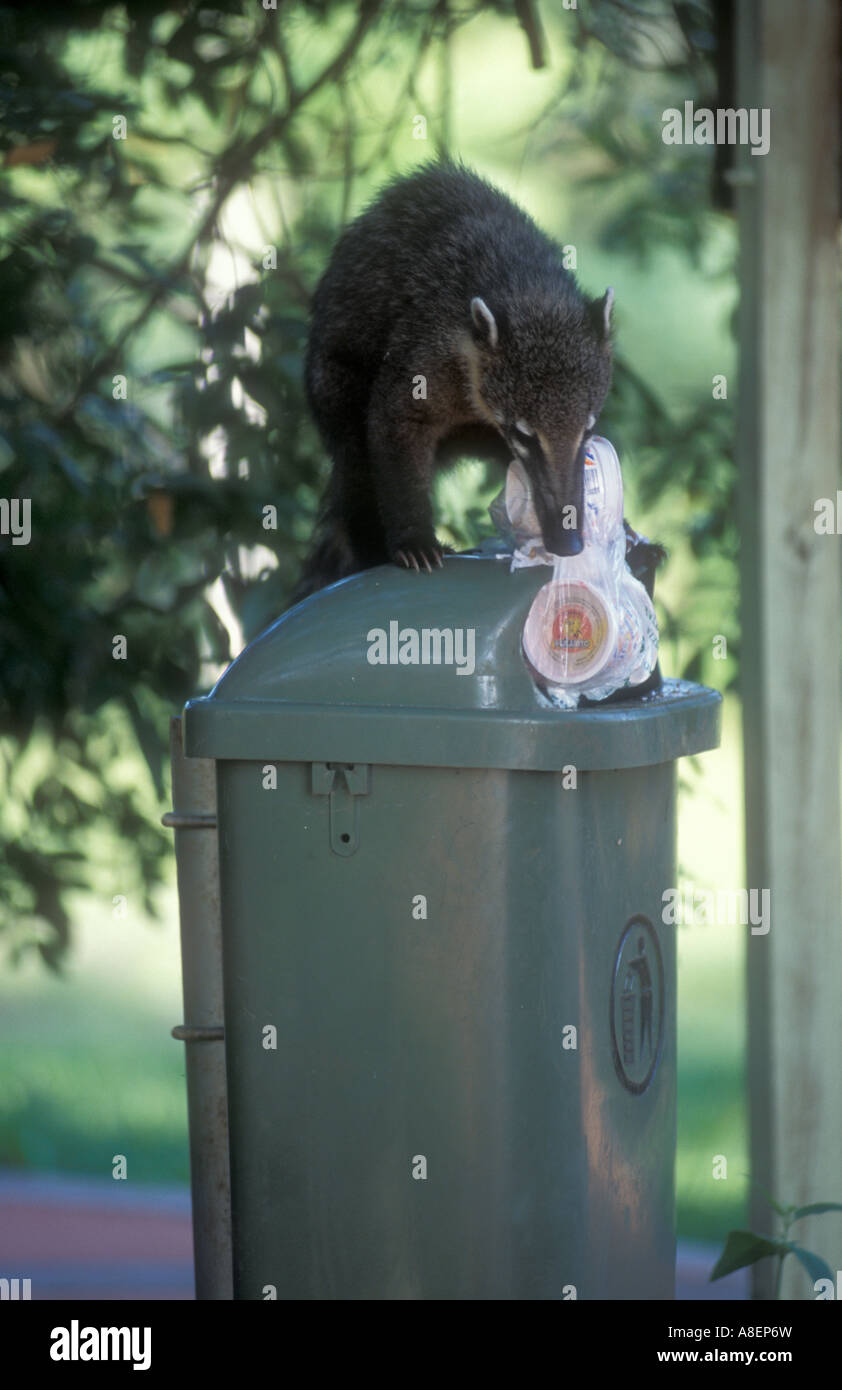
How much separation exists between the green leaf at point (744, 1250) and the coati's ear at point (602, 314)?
145cm

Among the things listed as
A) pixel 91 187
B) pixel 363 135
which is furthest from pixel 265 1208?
pixel 363 135

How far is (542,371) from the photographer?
2441mm

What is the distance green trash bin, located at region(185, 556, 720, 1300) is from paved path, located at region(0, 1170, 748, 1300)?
1398 millimetres

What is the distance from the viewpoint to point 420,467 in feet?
8.45

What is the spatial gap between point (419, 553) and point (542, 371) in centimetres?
39

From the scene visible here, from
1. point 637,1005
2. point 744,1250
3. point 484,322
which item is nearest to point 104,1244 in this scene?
point 744,1250

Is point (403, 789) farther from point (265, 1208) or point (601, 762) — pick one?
point (265, 1208)

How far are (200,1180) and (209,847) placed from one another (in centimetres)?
46

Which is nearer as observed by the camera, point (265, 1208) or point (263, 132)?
point (265, 1208)

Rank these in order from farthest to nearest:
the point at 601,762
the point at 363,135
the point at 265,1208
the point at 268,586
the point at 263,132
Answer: the point at 363,135
the point at 263,132
the point at 268,586
the point at 265,1208
the point at 601,762

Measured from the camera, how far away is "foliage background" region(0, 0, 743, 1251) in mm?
3000

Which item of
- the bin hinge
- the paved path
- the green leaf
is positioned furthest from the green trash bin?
the paved path

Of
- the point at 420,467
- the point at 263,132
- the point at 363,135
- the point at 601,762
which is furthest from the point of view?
the point at 363,135

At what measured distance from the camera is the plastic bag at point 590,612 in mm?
1871
